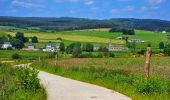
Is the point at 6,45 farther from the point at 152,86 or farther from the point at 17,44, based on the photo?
the point at 152,86

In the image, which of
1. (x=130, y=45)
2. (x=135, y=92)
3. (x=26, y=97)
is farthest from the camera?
(x=130, y=45)

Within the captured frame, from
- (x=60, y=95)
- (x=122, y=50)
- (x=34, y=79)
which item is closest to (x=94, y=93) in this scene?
(x=60, y=95)

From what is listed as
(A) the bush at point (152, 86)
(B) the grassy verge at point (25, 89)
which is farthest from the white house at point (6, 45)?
(A) the bush at point (152, 86)

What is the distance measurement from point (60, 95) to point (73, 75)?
33.4ft

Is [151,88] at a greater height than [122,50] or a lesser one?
greater

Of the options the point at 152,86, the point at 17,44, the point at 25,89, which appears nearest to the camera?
the point at 152,86

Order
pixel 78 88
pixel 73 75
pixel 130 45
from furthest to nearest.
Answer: pixel 130 45 → pixel 73 75 → pixel 78 88

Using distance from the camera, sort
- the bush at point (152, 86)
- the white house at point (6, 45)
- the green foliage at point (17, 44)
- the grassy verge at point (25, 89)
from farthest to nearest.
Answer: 1. the white house at point (6, 45)
2. the green foliage at point (17, 44)
3. the bush at point (152, 86)
4. the grassy verge at point (25, 89)

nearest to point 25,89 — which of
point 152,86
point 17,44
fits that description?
point 152,86

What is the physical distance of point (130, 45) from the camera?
89875 millimetres

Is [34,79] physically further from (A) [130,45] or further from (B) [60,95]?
(A) [130,45]

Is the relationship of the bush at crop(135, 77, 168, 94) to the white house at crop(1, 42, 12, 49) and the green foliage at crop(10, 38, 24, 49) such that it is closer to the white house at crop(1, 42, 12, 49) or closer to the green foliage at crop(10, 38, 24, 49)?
the green foliage at crop(10, 38, 24, 49)

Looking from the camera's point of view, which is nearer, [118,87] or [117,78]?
[118,87]

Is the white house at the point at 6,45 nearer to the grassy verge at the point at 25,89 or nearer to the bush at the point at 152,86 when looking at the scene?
the grassy verge at the point at 25,89
